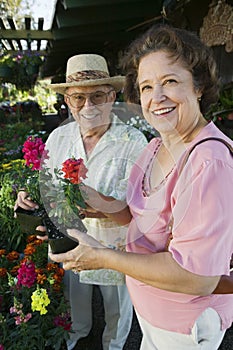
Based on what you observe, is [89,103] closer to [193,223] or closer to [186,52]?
[186,52]

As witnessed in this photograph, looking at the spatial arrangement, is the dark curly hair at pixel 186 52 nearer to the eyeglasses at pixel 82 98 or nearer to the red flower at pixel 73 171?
the red flower at pixel 73 171

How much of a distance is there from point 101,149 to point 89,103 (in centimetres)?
26

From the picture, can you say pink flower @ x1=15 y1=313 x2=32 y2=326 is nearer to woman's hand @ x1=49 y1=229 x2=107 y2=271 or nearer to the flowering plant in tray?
the flowering plant in tray

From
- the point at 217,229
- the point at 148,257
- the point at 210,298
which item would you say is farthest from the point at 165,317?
the point at 217,229

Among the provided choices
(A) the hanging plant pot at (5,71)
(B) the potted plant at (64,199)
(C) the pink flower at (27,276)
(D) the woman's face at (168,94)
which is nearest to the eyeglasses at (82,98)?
(B) the potted plant at (64,199)

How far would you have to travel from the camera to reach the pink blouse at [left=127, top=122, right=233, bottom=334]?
744 mm

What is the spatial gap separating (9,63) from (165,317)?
6361 mm

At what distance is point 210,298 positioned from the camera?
3.15 feet

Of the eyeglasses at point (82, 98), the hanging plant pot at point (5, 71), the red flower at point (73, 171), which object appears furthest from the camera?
the hanging plant pot at point (5, 71)

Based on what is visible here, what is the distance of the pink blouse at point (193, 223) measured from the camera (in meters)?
→ 0.74

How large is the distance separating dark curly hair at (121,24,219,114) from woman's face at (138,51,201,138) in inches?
0.7

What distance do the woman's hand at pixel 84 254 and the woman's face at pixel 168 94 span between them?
14.9 inches

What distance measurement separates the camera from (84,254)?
0.88 metres

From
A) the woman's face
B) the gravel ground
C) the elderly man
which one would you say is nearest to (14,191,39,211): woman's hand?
the elderly man
